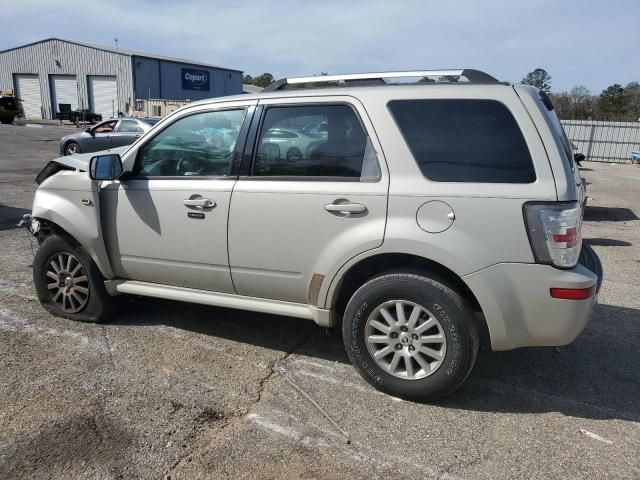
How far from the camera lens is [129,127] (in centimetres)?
1738

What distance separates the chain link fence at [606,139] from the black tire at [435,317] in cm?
2542

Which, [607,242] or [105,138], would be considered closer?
[607,242]

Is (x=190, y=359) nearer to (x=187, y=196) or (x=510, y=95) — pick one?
(x=187, y=196)

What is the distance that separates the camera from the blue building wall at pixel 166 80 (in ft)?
154

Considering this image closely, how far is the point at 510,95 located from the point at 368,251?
4.06 ft

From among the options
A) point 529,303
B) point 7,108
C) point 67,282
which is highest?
point 7,108

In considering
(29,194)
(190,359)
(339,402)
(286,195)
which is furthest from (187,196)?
(29,194)

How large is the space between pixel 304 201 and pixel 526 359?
6.83 ft

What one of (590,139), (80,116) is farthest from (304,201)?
(80,116)

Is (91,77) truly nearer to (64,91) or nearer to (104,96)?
(104,96)

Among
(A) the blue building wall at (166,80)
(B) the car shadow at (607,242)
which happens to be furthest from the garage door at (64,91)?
(B) the car shadow at (607,242)

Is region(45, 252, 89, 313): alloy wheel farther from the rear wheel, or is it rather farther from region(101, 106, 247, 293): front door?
the rear wheel

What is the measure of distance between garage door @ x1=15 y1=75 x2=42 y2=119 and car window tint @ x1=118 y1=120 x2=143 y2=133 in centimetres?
4072

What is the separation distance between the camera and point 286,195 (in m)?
3.54
